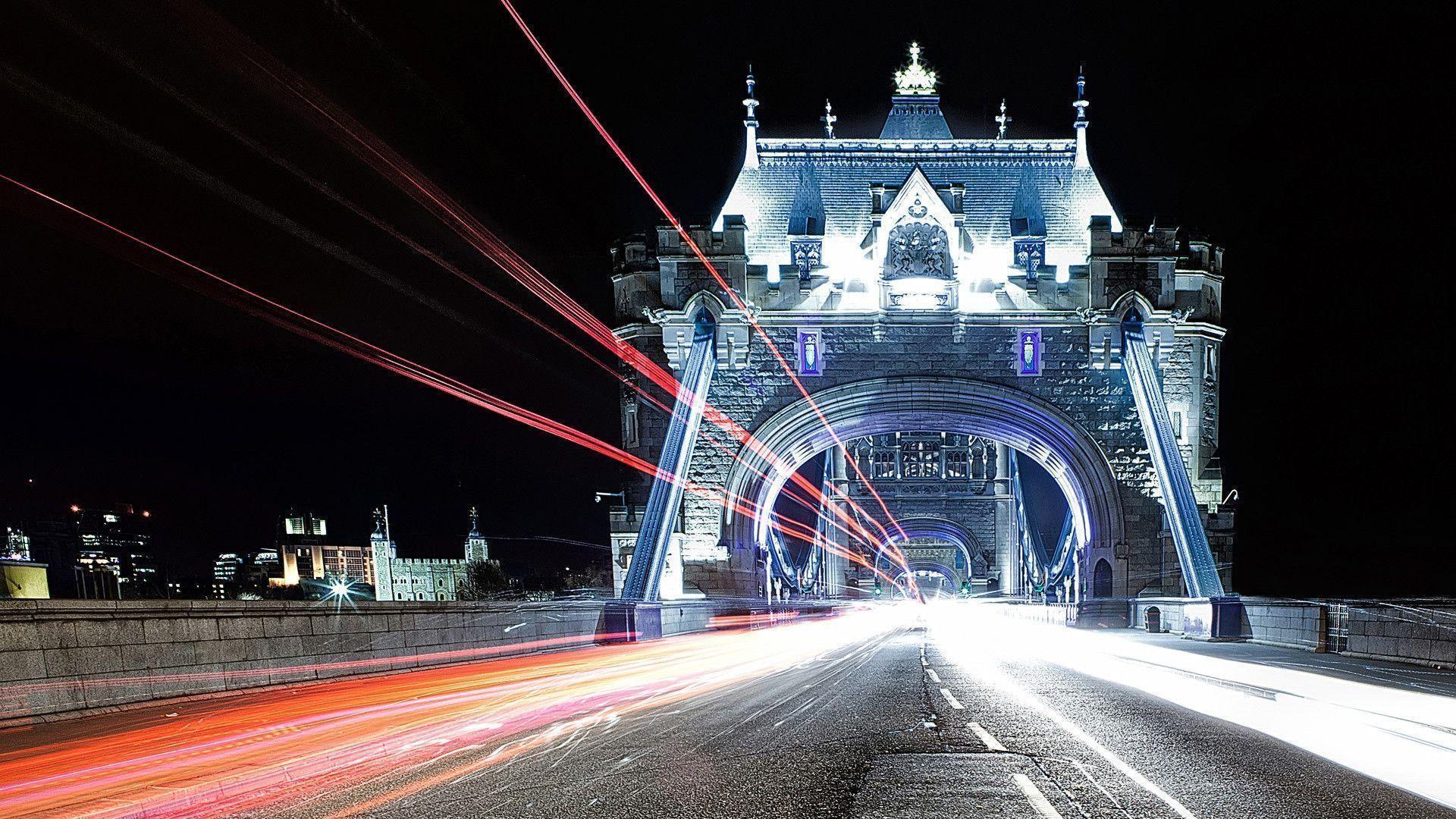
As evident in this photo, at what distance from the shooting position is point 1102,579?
29.7 metres

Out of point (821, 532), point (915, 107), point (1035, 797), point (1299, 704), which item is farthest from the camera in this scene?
point (821, 532)

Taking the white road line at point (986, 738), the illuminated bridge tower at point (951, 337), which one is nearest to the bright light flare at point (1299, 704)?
the white road line at point (986, 738)

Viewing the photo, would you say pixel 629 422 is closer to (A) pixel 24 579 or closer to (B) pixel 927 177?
(B) pixel 927 177

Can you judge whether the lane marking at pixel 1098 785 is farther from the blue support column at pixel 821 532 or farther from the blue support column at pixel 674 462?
the blue support column at pixel 821 532

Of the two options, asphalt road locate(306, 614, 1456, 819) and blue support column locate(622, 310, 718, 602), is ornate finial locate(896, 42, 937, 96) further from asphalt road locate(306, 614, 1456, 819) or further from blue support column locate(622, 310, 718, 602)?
asphalt road locate(306, 614, 1456, 819)

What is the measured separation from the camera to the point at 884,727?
7.59 meters

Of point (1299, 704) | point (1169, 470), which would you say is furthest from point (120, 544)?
point (1299, 704)

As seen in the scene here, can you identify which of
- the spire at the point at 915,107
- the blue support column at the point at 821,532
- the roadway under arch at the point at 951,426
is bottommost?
the blue support column at the point at 821,532

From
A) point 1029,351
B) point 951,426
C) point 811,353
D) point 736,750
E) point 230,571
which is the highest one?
point 811,353

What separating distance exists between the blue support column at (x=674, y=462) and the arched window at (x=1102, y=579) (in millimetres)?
12541

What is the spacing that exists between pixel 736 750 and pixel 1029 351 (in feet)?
80.1

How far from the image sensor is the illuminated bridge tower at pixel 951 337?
2845cm

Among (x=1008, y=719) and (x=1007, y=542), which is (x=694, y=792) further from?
(x=1007, y=542)

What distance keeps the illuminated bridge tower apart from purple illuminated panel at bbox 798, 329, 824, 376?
2.0 inches
